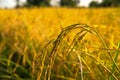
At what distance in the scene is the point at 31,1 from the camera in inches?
1209

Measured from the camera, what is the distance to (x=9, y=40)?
3.43 meters

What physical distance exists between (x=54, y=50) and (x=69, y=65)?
823mm

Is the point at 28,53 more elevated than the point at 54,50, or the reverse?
the point at 54,50

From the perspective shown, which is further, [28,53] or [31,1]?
[31,1]

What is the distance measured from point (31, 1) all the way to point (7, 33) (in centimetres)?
2718

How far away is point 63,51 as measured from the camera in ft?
5.78

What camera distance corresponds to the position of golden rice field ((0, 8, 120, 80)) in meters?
1.20

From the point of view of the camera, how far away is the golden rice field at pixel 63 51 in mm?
1202

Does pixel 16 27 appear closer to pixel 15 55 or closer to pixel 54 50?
pixel 15 55

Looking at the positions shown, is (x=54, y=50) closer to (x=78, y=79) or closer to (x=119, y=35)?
(x=78, y=79)

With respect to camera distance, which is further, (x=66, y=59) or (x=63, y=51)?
(x=66, y=59)

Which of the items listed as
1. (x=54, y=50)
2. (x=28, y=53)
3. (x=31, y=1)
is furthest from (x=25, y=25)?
(x=31, y=1)

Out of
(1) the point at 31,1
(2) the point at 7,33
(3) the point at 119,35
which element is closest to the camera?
(3) the point at 119,35

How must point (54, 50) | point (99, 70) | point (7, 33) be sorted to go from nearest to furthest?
point (54, 50) < point (99, 70) < point (7, 33)
